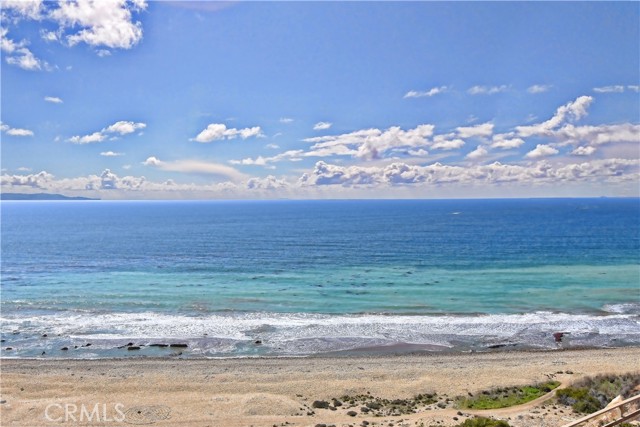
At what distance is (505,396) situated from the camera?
2452 cm

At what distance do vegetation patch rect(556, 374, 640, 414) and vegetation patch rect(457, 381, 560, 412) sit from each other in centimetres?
130

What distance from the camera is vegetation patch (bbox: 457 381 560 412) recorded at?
23.5m

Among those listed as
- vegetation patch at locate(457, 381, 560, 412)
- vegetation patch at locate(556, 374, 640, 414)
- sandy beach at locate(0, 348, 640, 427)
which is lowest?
sandy beach at locate(0, 348, 640, 427)

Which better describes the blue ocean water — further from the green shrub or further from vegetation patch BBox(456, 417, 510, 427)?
vegetation patch BBox(456, 417, 510, 427)

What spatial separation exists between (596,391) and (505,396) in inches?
187

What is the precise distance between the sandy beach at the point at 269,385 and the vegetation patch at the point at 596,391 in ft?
3.40

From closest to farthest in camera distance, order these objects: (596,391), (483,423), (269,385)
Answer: (483,423) → (596,391) → (269,385)

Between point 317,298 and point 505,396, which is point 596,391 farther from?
point 317,298

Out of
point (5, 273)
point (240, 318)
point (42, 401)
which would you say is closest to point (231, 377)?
point (42, 401)

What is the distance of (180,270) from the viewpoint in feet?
216

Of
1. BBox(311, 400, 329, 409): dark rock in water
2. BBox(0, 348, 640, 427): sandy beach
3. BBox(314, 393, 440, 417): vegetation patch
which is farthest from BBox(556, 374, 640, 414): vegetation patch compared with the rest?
BBox(311, 400, 329, 409): dark rock in water

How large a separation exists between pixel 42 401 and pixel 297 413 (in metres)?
14.8

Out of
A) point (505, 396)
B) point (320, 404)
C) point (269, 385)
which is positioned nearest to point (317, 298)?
point (269, 385)

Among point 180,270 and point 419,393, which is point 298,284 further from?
point 419,393
